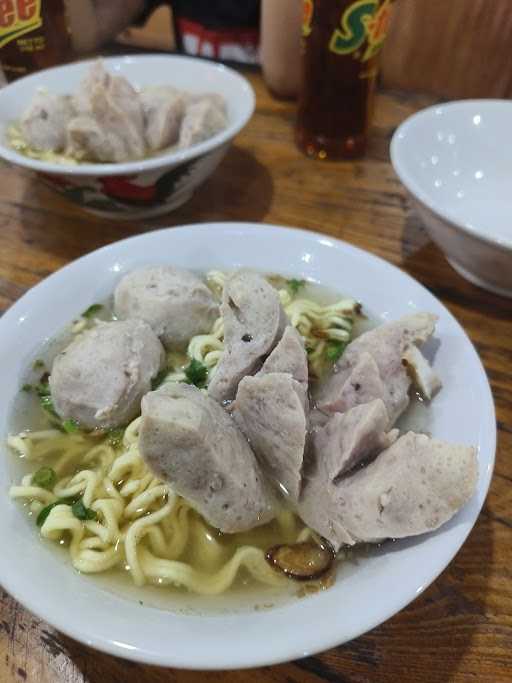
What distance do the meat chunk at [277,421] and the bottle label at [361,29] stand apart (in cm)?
133

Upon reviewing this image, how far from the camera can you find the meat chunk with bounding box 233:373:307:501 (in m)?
0.98

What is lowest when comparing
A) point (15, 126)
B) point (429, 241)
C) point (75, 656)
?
point (75, 656)

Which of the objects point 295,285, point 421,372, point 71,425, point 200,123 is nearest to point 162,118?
point 200,123

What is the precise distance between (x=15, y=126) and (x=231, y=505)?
1.58 m

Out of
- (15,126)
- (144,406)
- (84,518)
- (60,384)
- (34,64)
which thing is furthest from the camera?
(34,64)

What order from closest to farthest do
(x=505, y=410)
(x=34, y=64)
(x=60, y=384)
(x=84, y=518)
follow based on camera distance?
(x=84, y=518) → (x=60, y=384) → (x=505, y=410) → (x=34, y=64)

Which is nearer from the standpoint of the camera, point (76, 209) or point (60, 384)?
point (60, 384)

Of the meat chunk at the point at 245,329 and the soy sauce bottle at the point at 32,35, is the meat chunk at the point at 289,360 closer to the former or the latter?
the meat chunk at the point at 245,329

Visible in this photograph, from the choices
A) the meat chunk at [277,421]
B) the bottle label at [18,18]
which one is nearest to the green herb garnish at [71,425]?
the meat chunk at [277,421]

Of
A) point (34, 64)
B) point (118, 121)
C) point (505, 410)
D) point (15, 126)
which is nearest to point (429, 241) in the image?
point (505, 410)

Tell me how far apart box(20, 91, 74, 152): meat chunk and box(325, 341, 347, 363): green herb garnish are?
1.13 metres

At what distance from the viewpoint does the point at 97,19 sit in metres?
2.59

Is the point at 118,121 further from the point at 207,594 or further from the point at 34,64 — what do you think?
the point at 207,594

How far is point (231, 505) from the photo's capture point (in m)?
0.98
